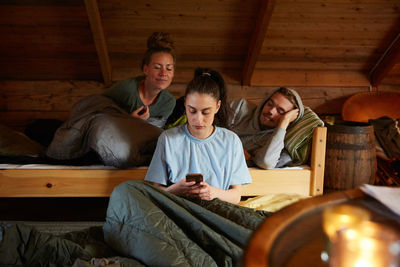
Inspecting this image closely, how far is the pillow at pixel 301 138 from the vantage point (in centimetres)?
213

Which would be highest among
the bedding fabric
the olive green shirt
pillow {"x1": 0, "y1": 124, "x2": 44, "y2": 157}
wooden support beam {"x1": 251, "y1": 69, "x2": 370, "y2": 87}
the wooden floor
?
wooden support beam {"x1": 251, "y1": 69, "x2": 370, "y2": 87}

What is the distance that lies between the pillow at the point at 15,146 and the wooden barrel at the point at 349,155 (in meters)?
1.78

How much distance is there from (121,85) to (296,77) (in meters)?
2.20

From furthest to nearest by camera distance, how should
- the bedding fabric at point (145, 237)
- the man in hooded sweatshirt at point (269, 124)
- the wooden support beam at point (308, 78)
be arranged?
the wooden support beam at point (308, 78) → the man in hooded sweatshirt at point (269, 124) → the bedding fabric at point (145, 237)

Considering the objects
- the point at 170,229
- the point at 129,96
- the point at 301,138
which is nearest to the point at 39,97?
the point at 129,96

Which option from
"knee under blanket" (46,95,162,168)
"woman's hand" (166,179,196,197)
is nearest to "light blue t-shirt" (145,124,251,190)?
"woman's hand" (166,179,196,197)

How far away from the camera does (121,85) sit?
7.59ft

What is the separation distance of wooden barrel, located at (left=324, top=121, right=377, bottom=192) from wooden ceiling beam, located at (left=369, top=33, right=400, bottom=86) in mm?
1780

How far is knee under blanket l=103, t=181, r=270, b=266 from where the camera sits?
119cm

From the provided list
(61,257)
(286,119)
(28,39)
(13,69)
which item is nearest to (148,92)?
(286,119)

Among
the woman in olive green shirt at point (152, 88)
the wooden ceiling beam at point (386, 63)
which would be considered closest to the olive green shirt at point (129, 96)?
the woman in olive green shirt at point (152, 88)

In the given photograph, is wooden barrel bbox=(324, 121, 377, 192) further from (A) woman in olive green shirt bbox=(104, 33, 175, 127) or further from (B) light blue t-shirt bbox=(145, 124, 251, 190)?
(A) woman in olive green shirt bbox=(104, 33, 175, 127)

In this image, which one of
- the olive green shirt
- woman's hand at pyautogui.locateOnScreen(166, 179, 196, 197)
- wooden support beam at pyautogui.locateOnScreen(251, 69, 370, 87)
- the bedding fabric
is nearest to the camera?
the bedding fabric

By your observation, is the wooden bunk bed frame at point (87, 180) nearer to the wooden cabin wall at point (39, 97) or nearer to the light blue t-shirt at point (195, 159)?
the light blue t-shirt at point (195, 159)
